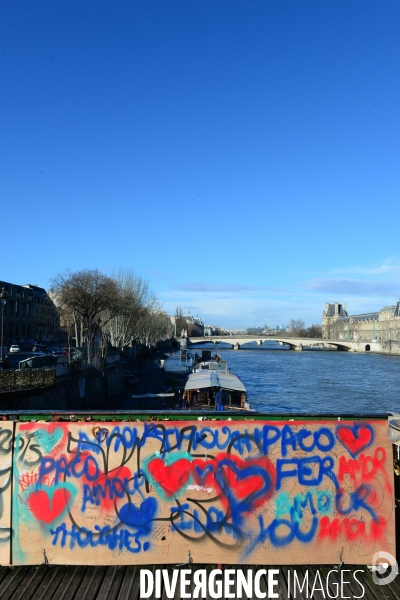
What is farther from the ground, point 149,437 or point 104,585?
point 149,437

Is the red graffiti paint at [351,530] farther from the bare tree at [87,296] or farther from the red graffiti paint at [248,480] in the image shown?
the bare tree at [87,296]

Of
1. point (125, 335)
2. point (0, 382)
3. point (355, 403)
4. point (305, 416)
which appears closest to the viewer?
point (305, 416)

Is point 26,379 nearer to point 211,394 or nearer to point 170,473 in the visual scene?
point 211,394

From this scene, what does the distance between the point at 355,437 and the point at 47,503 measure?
356 cm

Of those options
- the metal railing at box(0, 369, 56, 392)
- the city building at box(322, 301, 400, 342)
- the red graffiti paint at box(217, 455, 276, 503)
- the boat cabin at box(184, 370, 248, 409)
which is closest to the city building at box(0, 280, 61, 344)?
→ the metal railing at box(0, 369, 56, 392)

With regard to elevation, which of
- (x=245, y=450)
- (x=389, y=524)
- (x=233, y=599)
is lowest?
(x=233, y=599)

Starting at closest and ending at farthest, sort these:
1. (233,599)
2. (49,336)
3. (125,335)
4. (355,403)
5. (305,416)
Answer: (233,599) → (305,416) → (355,403) → (125,335) → (49,336)

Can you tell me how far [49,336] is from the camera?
313 ft

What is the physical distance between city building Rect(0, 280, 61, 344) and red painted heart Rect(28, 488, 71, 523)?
6472 cm

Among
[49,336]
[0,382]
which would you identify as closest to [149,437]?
[0,382]

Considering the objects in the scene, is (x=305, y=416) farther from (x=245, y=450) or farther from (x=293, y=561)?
(x=293, y=561)

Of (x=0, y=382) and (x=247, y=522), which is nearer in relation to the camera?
Answer: (x=247, y=522)

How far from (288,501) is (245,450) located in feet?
2.41

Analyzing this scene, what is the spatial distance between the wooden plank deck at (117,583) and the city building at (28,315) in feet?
213
